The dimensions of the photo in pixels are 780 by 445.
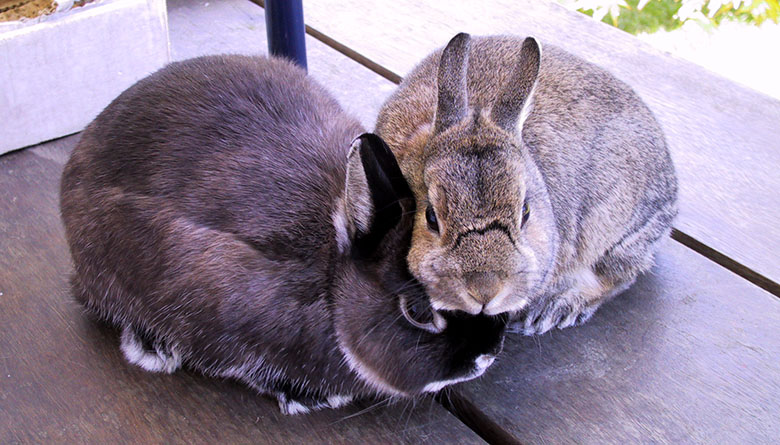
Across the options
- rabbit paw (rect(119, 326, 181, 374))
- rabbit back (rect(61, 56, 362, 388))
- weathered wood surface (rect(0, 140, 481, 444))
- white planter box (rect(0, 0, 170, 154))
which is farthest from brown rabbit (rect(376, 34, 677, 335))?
white planter box (rect(0, 0, 170, 154))

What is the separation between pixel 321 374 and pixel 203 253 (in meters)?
0.38

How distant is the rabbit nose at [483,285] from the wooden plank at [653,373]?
458mm

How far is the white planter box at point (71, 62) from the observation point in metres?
2.46

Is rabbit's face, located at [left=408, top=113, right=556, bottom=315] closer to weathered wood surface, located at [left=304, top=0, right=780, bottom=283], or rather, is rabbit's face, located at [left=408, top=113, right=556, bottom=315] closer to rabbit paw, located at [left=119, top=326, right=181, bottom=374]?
rabbit paw, located at [left=119, top=326, right=181, bottom=374]

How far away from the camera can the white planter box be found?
8.07ft

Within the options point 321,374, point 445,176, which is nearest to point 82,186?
point 321,374

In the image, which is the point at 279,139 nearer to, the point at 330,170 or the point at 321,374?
the point at 330,170

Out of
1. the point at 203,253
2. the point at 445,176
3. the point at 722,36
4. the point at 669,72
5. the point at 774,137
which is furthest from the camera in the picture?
the point at 722,36

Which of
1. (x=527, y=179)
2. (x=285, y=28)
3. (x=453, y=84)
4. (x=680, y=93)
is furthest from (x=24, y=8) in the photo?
(x=680, y=93)

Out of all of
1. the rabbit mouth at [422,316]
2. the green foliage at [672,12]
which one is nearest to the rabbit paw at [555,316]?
the rabbit mouth at [422,316]

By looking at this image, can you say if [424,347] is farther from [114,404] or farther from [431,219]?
[114,404]

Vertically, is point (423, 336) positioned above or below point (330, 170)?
below

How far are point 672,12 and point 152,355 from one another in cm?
427

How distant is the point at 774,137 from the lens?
277cm
